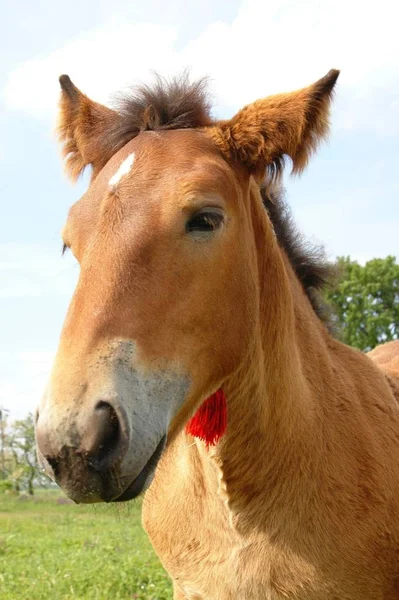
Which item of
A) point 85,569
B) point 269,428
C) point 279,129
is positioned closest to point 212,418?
point 269,428

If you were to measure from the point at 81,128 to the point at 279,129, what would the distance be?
1140mm

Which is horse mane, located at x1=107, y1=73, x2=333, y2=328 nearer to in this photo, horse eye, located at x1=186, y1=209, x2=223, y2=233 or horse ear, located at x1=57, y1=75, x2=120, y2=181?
horse ear, located at x1=57, y1=75, x2=120, y2=181

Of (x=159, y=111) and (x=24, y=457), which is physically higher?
(x=159, y=111)

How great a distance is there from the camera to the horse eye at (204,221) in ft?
9.78

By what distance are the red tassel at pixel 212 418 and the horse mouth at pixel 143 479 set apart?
77cm

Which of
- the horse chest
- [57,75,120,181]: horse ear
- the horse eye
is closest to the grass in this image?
the horse chest

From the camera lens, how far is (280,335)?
11.8 ft

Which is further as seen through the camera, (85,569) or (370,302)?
(370,302)

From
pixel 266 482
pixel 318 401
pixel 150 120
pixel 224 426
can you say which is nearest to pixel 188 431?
pixel 224 426

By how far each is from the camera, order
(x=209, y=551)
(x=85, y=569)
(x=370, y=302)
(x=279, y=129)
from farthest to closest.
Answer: (x=370, y=302) → (x=85, y=569) → (x=209, y=551) → (x=279, y=129)

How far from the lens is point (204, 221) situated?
119 inches

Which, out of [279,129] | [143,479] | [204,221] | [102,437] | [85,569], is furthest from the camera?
[85,569]

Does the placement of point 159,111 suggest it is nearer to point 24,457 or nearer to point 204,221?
point 204,221

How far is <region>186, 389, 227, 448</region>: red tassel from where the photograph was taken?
11.4 ft
